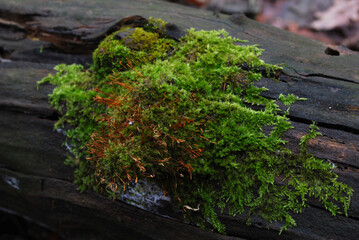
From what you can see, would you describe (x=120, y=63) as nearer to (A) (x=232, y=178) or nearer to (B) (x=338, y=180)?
(A) (x=232, y=178)

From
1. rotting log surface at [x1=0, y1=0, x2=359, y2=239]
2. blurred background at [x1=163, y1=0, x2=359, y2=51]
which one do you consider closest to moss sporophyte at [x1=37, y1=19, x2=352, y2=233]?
rotting log surface at [x1=0, y1=0, x2=359, y2=239]

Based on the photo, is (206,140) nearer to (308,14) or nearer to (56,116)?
(56,116)

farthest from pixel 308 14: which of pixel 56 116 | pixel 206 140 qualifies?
pixel 56 116

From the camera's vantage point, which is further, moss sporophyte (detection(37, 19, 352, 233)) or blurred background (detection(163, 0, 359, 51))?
blurred background (detection(163, 0, 359, 51))

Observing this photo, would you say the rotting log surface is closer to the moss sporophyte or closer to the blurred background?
the moss sporophyte

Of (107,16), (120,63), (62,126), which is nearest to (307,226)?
(120,63)

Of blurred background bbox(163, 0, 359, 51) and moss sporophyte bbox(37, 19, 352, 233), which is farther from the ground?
blurred background bbox(163, 0, 359, 51)
